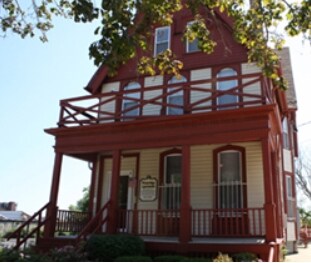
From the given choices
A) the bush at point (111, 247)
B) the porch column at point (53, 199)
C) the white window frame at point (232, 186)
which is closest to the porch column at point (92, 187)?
the porch column at point (53, 199)

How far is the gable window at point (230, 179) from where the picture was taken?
37.9 ft

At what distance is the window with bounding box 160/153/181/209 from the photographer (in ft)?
40.5

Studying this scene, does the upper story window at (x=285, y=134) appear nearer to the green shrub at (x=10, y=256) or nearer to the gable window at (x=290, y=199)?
the gable window at (x=290, y=199)

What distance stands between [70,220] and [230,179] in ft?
18.4

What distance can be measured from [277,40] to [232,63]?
642 cm

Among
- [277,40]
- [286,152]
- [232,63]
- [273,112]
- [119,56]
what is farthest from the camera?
[286,152]

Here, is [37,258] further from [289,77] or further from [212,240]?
[289,77]

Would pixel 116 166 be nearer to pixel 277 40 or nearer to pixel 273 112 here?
pixel 273 112

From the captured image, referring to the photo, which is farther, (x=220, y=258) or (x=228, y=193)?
(x=228, y=193)

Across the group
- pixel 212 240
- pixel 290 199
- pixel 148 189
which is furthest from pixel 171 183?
Answer: pixel 290 199

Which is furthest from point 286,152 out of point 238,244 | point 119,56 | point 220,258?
point 119,56

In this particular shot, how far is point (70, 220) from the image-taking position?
1249 centimetres

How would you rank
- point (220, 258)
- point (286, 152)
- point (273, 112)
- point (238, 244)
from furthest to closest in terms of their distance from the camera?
point (286, 152) < point (273, 112) < point (238, 244) < point (220, 258)

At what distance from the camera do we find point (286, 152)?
53.1ft
